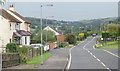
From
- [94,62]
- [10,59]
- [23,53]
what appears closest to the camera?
[10,59]

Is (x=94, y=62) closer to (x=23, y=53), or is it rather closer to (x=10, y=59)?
(x=23, y=53)

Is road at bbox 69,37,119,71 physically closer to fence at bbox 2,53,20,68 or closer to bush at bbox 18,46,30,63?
bush at bbox 18,46,30,63

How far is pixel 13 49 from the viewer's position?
39.6m

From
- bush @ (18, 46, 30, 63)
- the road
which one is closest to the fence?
bush @ (18, 46, 30, 63)

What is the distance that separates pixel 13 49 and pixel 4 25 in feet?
52.4

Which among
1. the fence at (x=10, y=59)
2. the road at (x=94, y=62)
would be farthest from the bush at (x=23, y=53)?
the road at (x=94, y=62)

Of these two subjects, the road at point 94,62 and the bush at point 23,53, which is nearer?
the road at point 94,62

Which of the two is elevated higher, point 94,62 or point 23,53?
point 23,53

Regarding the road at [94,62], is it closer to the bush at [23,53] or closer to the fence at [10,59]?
the bush at [23,53]

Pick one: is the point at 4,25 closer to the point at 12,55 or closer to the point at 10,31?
the point at 10,31

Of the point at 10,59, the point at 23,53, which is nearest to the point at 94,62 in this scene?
the point at 23,53

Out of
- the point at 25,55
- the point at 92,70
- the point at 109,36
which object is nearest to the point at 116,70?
the point at 92,70

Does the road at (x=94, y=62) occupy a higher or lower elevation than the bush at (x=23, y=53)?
lower

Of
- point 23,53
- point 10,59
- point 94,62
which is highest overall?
point 10,59
